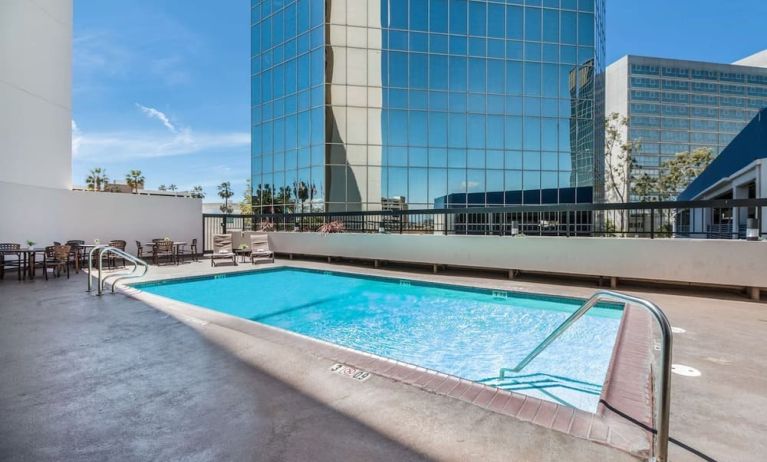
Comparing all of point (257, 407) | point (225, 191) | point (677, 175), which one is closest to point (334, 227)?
point (257, 407)

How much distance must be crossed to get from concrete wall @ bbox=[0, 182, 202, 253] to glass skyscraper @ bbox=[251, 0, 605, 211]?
6.39m

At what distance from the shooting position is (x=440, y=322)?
5.66m

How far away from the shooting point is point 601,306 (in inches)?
230

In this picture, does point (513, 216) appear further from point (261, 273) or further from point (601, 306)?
point (261, 273)

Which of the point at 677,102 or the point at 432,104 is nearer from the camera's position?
the point at 432,104

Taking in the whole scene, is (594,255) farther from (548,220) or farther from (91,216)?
(91,216)

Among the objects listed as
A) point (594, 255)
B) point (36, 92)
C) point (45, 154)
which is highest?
point (36, 92)

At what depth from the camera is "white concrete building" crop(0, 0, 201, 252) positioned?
9904 millimetres

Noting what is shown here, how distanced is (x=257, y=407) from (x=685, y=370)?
347 cm

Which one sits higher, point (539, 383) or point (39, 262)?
point (39, 262)

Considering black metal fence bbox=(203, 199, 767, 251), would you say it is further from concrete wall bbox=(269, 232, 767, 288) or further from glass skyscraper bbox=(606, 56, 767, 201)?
glass skyscraper bbox=(606, 56, 767, 201)

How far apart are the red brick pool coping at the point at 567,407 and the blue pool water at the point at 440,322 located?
1.31 feet

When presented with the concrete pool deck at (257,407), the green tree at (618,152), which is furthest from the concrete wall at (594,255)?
the green tree at (618,152)

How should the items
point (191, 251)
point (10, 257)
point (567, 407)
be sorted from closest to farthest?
1. point (567, 407)
2. point (10, 257)
3. point (191, 251)
